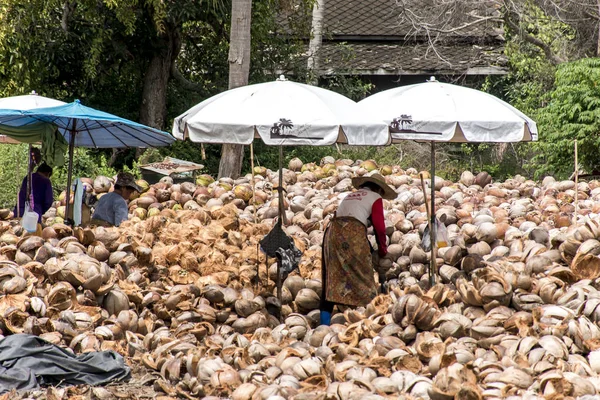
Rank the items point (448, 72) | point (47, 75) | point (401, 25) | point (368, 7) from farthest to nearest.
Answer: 1. point (368, 7)
2. point (401, 25)
3. point (448, 72)
4. point (47, 75)

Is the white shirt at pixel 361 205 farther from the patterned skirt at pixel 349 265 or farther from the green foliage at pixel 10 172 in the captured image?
the green foliage at pixel 10 172

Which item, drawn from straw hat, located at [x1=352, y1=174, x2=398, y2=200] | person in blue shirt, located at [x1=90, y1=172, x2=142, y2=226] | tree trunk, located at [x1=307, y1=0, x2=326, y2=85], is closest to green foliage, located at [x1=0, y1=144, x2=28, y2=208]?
person in blue shirt, located at [x1=90, y1=172, x2=142, y2=226]

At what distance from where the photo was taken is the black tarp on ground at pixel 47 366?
19.2ft

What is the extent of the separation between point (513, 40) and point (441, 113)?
1276 centimetres

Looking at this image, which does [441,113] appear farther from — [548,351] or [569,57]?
[569,57]

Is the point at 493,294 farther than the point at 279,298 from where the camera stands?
No

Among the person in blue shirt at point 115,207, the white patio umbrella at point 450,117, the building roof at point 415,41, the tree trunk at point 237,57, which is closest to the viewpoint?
the white patio umbrella at point 450,117

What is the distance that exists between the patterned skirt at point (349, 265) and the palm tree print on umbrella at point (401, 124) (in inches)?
38.2

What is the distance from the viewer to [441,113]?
7.48 metres

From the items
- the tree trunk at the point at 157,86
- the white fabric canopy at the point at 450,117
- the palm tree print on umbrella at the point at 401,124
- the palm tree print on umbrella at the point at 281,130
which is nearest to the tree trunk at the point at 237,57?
the tree trunk at the point at 157,86

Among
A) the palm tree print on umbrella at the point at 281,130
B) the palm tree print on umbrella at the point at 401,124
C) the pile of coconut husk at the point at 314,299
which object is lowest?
the pile of coconut husk at the point at 314,299

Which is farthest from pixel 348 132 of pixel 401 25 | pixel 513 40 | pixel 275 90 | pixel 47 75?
pixel 401 25

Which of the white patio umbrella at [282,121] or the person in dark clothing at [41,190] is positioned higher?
the white patio umbrella at [282,121]

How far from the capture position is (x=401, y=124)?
7562 mm
